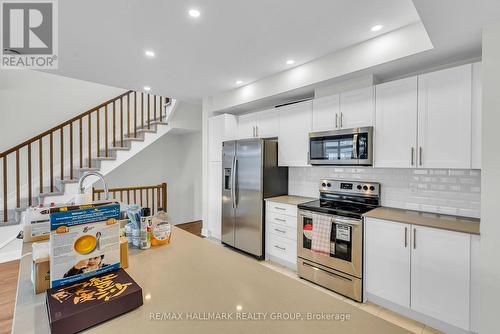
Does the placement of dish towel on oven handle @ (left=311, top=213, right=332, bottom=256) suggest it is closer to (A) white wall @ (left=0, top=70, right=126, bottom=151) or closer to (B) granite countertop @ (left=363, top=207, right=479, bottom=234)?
(B) granite countertop @ (left=363, top=207, right=479, bottom=234)

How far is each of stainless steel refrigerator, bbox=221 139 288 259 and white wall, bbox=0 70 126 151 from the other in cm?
326

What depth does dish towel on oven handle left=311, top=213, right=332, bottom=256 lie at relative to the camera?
8.26 ft

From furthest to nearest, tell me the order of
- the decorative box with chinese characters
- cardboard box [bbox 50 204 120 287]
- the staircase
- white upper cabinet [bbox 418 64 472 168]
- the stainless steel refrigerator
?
the staircase < the stainless steel refrigerator < white upper cabinet [bbox 418 64 472 168] < cardboard box [bbox 50 204 120 287] < the decorative box with chinese characters

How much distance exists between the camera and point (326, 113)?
285 cm

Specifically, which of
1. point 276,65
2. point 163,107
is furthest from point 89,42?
point 163,107

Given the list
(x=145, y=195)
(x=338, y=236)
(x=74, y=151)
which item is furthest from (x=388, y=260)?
(x=74, y=151)

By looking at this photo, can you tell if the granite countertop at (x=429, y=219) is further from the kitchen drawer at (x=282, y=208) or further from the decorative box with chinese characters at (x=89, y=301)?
the decorative box with chinese characters at (x=89, y=301)

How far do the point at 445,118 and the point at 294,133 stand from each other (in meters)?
1.61

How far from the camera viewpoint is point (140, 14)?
191 cm

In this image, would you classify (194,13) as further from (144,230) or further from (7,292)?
(7,292)

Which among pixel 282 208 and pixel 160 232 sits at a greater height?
pixel 160 232

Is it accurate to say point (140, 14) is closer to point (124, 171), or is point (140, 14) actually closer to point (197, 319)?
point (197, 319)

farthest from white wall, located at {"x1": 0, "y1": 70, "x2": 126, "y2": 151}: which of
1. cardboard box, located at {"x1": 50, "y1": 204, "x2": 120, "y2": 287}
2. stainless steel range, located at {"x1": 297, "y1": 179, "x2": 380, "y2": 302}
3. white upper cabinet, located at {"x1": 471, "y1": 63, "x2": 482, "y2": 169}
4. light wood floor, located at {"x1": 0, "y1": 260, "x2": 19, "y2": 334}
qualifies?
white upper cabinet, located at {"x1": 471, "y1": 63, "x2": 482, "y2": 169}

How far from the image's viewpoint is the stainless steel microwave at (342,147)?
249cm
